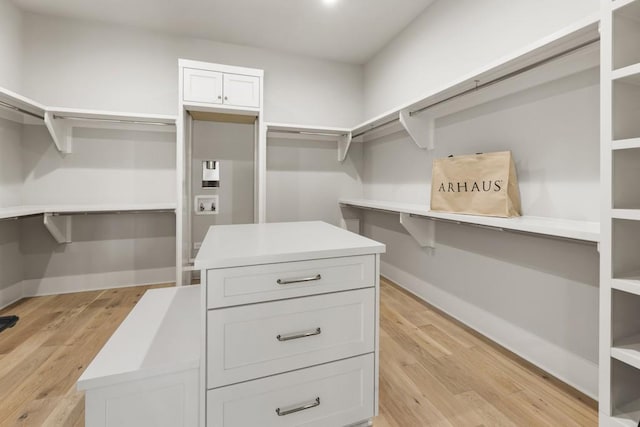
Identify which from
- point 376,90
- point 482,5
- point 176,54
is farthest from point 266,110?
point 482,5

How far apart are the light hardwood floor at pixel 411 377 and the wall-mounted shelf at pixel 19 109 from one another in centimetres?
153

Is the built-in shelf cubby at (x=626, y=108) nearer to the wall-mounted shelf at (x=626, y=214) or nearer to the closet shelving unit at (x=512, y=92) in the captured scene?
the closet shelving unit at (x=512, y=92)

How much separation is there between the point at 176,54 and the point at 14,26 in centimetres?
119

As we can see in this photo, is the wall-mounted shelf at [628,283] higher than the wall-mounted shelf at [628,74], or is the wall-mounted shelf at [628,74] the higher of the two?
the wall-mounted shelf at [628,74]

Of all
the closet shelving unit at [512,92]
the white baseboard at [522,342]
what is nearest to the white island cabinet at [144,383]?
the closet shelving unit at [512,92]

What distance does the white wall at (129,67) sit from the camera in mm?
2531

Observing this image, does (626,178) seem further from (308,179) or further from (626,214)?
(308,179)

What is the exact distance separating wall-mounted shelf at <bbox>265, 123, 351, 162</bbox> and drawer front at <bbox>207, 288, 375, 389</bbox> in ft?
6.80

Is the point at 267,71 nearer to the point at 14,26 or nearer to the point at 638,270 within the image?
the point at 14,26

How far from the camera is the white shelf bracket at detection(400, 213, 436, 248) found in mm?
2316

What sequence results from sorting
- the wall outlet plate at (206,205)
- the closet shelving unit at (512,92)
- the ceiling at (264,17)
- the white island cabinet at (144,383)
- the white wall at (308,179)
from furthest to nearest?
the white wall at (308,179)
the wall outlet plate at (206,205)
the ceiling at (264,17)
the closet shelving unit at (512,92)
the white island cabinet at (144,383)

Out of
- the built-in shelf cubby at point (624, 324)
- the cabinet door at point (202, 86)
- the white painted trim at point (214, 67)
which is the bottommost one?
the built-in shelf cubby at point (624, 324)

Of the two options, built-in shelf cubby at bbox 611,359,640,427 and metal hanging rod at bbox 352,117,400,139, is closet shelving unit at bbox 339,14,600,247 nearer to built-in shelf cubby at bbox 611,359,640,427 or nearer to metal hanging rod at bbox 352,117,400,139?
metal hanging rod at bbox 352,117,400,139

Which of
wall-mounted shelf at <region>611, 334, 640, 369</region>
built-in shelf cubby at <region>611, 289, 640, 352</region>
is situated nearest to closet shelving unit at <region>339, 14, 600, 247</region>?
built-in shelf cubby at <region>611, 289, 640, 352</region>
